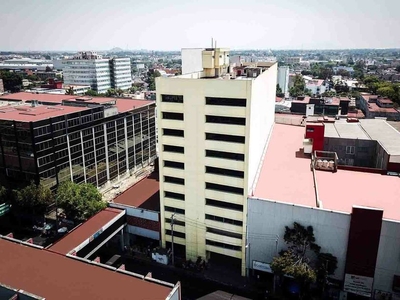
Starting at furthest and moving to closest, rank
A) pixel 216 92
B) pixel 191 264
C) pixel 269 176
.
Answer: pixel 269 176
pixel 191 264
pixel 216 92

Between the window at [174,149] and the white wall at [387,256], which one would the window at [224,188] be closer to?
the window at [174,149]

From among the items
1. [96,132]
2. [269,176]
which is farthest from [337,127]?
[96,132]

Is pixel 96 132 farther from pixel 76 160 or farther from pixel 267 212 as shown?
pixel 267 212

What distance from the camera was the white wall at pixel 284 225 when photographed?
141 feet

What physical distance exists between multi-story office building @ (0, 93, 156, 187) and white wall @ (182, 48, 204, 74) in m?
22.9

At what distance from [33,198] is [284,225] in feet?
143

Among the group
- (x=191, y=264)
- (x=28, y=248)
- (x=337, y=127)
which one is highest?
(x=337, y=127)

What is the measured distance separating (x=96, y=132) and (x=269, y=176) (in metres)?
41.3

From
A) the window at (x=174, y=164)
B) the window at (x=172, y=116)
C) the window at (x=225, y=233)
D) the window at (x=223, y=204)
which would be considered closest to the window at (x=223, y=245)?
the window at (x=225, y=233)

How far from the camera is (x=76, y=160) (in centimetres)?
6944

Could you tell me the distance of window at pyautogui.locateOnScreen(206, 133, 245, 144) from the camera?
45.5 meters

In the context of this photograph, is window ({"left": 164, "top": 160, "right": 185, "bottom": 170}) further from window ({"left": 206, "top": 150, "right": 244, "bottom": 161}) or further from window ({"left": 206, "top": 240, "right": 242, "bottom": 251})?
window ({"left": 206, "top": 240, "right": 242, "bottom": 251})

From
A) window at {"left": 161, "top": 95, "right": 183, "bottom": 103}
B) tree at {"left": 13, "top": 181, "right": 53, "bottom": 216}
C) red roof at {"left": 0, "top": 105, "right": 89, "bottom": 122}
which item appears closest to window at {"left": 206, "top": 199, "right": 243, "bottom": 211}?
window at {"left": 161, "top": 95, "right": 183, "bottom": 103}

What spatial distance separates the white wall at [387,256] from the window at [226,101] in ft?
76.7
